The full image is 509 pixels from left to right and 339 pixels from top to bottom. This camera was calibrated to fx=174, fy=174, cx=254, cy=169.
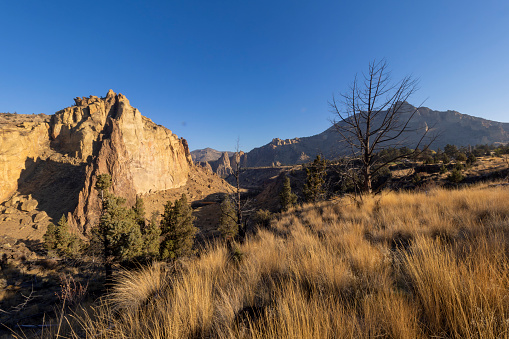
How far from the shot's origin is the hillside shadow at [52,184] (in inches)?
1306

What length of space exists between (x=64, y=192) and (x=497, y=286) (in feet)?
174

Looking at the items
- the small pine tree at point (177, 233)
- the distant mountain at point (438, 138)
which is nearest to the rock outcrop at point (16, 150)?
the small pine tree at point (177, 233)

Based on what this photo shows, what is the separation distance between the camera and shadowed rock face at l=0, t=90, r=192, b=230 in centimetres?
3337

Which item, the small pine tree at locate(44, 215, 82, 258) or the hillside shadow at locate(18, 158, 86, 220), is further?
the hillside shadow at locate(18, 158, 86, 220)

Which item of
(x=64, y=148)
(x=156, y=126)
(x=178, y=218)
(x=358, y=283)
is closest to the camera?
(x=358, y=283)

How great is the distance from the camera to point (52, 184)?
119 feet

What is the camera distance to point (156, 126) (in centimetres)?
5541

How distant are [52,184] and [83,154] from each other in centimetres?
801

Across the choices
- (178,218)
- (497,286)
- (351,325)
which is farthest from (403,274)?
(178,218)

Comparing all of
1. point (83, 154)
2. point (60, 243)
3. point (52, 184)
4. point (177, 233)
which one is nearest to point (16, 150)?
point (52, 184)

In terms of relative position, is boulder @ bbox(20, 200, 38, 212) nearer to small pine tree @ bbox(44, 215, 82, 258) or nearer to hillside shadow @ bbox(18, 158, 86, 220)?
hillside shadow @ bbox(18, 158, 86, 220)

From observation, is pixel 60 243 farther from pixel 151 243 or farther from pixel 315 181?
pixel 315 181

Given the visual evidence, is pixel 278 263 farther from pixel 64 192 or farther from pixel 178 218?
pixel 64 192

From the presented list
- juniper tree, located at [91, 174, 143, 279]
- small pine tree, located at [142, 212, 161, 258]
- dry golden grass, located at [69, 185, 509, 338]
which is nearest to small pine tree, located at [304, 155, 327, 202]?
small pine tree, located at [142, 212, 161, 258]
